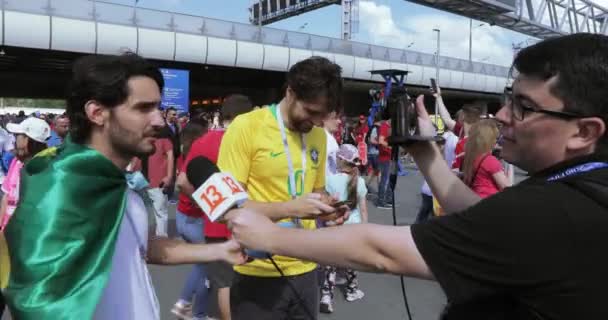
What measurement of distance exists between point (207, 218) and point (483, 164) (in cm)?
266

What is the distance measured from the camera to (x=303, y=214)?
2193 mm

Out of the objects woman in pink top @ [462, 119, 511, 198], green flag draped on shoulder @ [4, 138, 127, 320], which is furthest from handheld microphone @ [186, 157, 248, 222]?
woman in pink top @ [462, 119, 511, 198]

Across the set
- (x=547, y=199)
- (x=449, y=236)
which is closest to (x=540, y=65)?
(x=547, y=199)

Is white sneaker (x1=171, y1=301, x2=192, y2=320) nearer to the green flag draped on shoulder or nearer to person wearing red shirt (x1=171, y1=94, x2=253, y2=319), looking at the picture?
person wearing red shirt (x1=171, y1=94, x2=253, y2=319)

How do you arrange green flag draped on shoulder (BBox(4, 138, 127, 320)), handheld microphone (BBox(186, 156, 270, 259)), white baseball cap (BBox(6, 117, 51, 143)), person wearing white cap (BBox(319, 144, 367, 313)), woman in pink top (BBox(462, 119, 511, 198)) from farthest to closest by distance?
person wearing white cap (BBox(319, 144, 367, 313)) < woman in pink top (BBox(462, 119, 511, 198)) < white baseball cap (BBox(6, 117, 51, 143)) < handheld microphone (BBox(186, 156, 270, 259)) < green flag draped on shoulder (BBox(4, 138, 127, 320))

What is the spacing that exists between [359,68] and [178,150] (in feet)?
71.8

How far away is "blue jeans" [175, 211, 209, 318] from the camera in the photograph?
4.22 m

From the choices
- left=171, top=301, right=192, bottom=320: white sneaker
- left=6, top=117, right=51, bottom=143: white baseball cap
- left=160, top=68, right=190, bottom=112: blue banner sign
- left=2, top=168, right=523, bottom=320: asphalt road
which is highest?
left=160, top=68, right=190, bottom=112: blue banner sign

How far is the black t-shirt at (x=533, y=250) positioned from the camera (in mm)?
1128

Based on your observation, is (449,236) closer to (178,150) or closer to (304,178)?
(304,178)

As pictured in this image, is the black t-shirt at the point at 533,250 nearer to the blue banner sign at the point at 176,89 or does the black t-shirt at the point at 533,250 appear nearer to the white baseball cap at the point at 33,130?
the white baseball cap at the point at 33,130

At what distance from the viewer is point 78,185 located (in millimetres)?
1624

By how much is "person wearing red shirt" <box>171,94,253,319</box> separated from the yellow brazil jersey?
88cm

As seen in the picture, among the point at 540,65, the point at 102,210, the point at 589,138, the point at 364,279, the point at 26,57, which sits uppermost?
the point at 26,57
